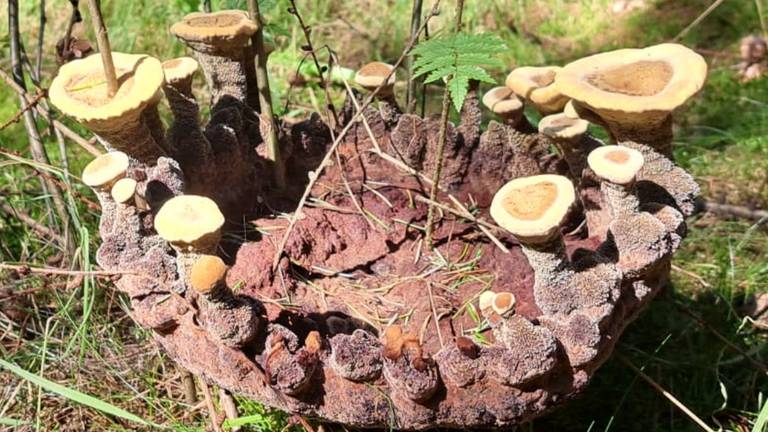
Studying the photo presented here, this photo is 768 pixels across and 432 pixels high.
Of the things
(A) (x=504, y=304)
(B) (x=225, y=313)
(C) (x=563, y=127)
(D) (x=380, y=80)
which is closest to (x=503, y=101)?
(C) (x=563, y=127)

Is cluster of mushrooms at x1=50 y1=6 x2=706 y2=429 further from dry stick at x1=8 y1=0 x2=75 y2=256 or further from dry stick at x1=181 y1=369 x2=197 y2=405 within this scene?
dry stick at x1=8 y1=0 x2=75 y2=256

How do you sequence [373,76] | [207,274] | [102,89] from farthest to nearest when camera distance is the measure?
[373,76] → [102,89] → [207,274]

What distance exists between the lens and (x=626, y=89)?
61.9 inches

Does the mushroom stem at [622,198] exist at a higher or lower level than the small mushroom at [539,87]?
lower

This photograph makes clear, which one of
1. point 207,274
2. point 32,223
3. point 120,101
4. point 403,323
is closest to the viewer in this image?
point 207,274

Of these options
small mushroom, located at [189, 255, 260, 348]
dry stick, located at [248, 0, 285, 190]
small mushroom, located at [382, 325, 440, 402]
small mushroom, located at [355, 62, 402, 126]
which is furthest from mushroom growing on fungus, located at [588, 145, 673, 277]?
dry stick, located at [248, 0, 285, 190]

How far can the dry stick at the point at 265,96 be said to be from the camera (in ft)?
6.20

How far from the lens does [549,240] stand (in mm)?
1455

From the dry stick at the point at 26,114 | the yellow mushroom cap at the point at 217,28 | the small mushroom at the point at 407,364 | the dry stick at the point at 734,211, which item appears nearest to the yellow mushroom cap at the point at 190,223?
the small mushroom at the point at 407,364

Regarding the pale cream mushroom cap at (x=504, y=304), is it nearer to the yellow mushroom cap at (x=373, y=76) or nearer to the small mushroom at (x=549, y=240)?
the small mushroom at (x=549, y=240)

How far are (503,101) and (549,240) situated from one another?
0.59m

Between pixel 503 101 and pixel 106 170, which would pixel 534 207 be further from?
pixel 106 170

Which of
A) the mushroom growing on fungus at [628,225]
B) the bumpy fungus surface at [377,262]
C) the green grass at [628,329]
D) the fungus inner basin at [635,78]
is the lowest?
the green grass at [628,329]

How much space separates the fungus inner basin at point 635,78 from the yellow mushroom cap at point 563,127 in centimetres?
19
